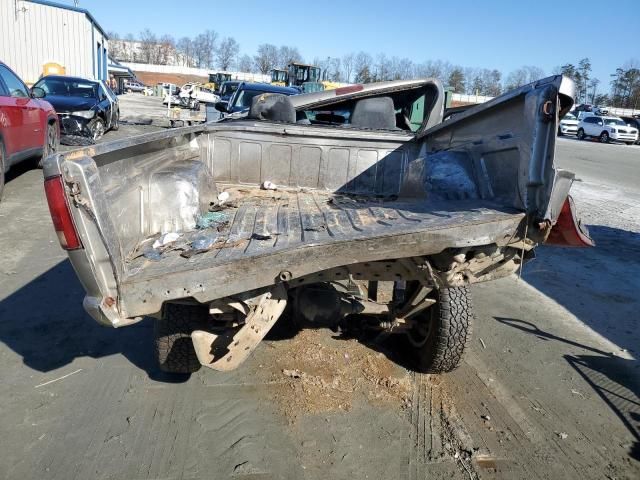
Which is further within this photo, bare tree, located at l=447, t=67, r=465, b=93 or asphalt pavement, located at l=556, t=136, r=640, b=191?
bare tree, located at l=447, t=67, r=465, b=93

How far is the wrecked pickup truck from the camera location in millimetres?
2186

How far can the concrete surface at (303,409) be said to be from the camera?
259 centimetres

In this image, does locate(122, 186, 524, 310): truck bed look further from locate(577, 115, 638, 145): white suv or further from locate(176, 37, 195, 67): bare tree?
locate(176, 37, 195, 67): bare tree

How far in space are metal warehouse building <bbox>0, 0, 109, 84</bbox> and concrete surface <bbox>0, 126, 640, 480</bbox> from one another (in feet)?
80.0

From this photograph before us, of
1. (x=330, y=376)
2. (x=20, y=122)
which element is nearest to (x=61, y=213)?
(x=330, y=376)

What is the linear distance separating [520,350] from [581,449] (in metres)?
1.20

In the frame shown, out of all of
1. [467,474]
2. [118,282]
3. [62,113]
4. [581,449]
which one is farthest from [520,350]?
[62,113]

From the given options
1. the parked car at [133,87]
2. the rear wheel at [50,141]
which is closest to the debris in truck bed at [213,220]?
the rear wheel at [50,141]

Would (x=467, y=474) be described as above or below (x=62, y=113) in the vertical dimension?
below

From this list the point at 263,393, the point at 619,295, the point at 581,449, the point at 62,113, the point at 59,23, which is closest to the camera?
the point at 581,449

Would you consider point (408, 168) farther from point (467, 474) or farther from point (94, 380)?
point (94, 380)

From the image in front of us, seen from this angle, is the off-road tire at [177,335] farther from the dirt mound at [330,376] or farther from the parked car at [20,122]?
the parked car at [20,122]

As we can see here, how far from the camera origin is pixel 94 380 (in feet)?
10.7

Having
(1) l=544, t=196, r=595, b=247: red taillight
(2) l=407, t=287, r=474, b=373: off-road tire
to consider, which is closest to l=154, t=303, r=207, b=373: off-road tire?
(2) l=407, t=287, r=474, b=373: off-road tire
